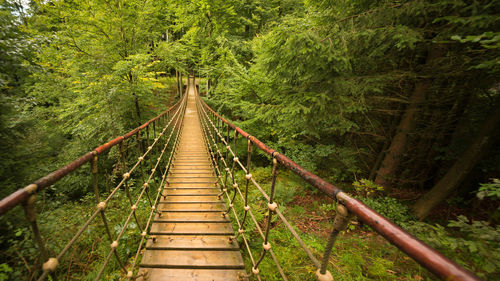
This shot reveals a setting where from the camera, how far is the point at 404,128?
3805mm

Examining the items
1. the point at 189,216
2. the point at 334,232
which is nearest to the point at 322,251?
the point at 189,216

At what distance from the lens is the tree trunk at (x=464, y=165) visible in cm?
320

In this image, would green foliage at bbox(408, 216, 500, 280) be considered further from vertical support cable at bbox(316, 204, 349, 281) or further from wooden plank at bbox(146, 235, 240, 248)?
wooden plank at bbox(146, 235, 240, 248)

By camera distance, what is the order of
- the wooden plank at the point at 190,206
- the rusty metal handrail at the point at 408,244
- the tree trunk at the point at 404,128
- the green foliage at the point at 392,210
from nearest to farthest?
the rusty metal handrail at the point at 408,244 < the wooden plank at the point at 190,206 < the tree trunk at the point at 404,128 < the green foliage at the point at 392,210

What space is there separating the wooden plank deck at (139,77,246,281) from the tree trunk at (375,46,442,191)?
369 cm

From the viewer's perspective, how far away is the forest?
2.43m

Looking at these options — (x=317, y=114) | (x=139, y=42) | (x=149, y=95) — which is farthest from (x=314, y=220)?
(x=139, y=42)

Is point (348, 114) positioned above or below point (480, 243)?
above

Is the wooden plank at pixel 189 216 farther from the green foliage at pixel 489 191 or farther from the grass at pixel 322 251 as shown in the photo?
the green foliage at pixel 489 191

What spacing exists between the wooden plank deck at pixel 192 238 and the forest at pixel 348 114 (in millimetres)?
629

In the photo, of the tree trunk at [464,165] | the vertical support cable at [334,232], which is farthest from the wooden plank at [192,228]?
the tree trunk at [464,165]

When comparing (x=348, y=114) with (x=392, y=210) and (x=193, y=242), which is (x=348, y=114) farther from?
(x=193, y=242)

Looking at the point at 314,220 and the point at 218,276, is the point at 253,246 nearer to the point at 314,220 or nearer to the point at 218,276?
the point at 218,276

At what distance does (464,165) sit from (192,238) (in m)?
4.94
